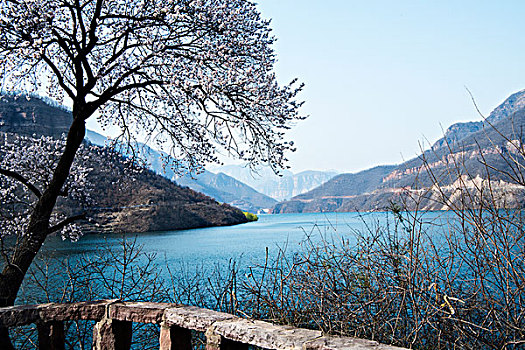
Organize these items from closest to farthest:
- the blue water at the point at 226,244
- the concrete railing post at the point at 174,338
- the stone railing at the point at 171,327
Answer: the stone railing at the point at 171,327 < the concrete railing post at the point at 174,338 < the blue water at the point at 226,244

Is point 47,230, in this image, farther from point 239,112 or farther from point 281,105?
point 281,105

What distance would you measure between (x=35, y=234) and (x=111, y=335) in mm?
3671

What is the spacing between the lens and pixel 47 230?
255 inches

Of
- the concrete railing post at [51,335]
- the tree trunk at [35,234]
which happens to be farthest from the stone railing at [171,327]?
the tree trunk at [35,234]

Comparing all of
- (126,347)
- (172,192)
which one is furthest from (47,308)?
(172,192)

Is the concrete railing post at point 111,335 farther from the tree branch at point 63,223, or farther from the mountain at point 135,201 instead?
the mountain at point 135,201

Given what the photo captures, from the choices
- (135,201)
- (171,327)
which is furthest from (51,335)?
(135,201)

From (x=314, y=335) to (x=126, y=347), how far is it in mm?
1631

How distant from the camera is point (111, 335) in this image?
3.33 metres

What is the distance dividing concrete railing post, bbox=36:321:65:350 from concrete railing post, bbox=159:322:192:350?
1078 mm

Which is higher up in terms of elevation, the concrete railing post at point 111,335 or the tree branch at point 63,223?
the tree branch at point 63,223

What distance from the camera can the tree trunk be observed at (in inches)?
231

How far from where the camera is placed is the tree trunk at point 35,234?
5871 millimetres

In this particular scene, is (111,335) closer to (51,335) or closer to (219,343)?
(51,335)
